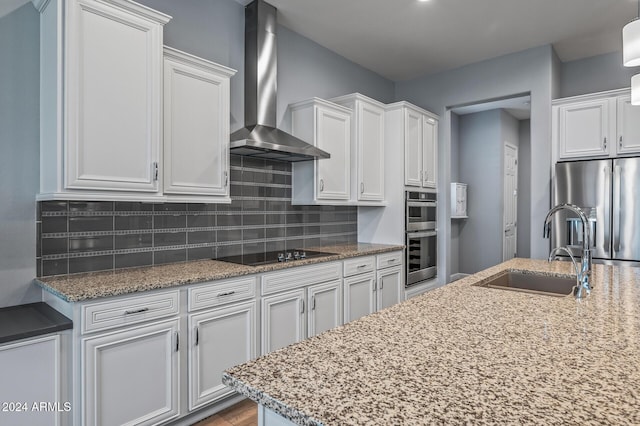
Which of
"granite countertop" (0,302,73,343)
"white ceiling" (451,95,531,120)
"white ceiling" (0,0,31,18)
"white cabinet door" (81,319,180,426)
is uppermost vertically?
"white ceiling" (451,95,531,120)

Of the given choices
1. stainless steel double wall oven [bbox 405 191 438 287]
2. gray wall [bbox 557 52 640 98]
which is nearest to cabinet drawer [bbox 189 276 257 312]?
stainless steel double wall oven [bbox 405 191 438 287]

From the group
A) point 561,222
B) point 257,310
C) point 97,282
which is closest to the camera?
point 97,282

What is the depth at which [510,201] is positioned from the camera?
21.5 ft

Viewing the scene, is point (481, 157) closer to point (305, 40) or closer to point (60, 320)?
point (305, 40)

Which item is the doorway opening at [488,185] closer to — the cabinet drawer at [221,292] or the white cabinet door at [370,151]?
the white cabinet door at [370,151]

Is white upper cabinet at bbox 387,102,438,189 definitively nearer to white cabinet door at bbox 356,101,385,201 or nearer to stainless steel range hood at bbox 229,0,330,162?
white cabinet door at bbox 356,101,385,201

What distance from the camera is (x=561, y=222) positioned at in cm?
351

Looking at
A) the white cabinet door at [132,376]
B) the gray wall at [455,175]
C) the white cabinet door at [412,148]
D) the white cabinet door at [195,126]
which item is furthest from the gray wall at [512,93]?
the white cabinet door at [132,376]

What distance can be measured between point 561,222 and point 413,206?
1368mm

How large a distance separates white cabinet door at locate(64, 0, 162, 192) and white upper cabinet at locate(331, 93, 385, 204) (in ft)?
6.48

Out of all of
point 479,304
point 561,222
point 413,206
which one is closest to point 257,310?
point 479,304

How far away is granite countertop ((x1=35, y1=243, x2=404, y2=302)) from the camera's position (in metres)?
1.76

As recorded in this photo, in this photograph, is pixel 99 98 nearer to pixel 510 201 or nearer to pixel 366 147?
pixel 366 147

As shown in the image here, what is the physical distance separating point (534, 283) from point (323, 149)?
1966mm
